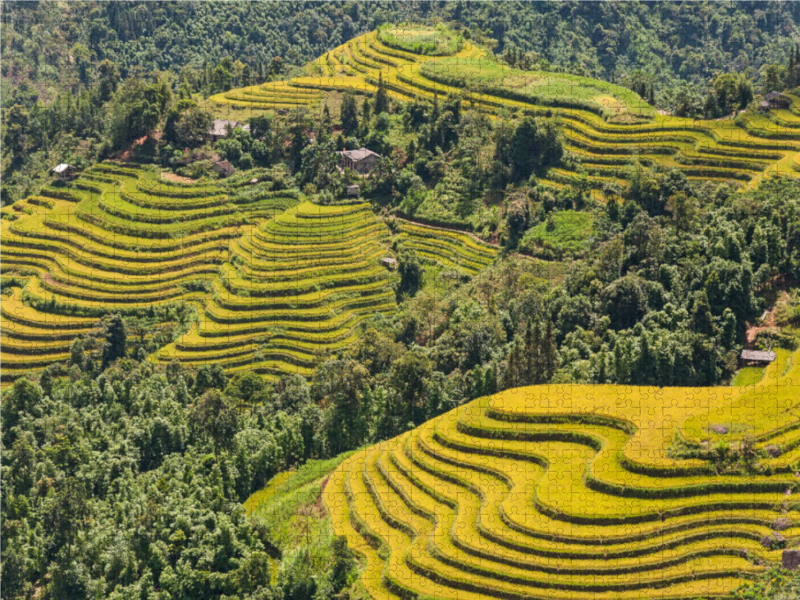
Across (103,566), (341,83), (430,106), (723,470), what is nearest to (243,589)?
(103,566)

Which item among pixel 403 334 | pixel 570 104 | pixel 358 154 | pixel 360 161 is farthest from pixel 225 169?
pixel 570 104

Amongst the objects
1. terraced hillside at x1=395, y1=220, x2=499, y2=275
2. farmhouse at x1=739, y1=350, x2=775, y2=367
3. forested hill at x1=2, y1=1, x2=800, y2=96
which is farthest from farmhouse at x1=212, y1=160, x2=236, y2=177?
farmhouse at x1=739, y1=350, x2=775, y2=367

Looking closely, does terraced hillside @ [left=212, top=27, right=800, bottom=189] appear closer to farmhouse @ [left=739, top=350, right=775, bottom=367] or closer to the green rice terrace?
the green rice terrace

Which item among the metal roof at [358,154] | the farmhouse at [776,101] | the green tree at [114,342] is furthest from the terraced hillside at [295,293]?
the farmhouse at [776,101]

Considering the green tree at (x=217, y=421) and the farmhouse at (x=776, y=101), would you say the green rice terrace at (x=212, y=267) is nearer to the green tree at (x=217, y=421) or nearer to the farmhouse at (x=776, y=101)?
the green tree at (x=217, y=421)

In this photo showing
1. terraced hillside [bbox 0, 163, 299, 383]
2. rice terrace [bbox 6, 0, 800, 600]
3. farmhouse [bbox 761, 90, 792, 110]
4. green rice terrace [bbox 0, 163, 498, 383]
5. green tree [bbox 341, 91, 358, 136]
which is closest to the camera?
rice terrace [bbox 6, 0, 800, 600]

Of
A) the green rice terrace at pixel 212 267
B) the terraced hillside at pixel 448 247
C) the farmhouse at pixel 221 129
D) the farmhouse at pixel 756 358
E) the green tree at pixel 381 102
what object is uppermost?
the green tree at pixel 381 102
